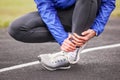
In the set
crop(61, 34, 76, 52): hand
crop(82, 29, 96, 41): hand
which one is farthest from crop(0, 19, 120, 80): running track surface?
crop(82, 29, 96, 41): hand

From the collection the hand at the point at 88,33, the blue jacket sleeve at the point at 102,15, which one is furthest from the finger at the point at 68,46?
the blue jacket sleeve at the point at 102,15

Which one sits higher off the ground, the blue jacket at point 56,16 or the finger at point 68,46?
the blue jacket at point 56,16

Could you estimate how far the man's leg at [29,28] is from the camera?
3994mm

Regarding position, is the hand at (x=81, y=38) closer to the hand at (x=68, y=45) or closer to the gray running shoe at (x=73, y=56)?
the hand at (x=68, y=45)

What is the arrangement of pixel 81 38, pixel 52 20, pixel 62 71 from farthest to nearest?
1. pixel 62 71
2. pixel 52 20
3. pixel 81 38

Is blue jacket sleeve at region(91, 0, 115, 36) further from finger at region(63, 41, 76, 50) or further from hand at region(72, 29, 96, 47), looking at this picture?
finger at region(63, 41, 76, 50)

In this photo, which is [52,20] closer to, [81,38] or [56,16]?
[56,16]

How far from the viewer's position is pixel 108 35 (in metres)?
6.32

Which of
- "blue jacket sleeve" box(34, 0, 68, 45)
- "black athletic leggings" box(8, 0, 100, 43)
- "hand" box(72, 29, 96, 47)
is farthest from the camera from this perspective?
"black athletic leggings" box(8, 0, 100, 43)

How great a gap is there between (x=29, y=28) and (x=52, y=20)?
0.27 metres

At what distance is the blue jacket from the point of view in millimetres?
3855

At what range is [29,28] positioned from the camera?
4.01 metres

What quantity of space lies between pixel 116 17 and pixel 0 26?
239 cm

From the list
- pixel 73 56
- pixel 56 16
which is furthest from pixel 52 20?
pixel 73 56
